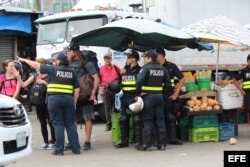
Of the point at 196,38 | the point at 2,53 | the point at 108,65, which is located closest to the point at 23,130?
the point at 196,38

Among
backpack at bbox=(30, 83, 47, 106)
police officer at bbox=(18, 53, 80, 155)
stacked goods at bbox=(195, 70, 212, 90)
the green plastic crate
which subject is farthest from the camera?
stacked goods at bbox=(195, 70, 212, 90)

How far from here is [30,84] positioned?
1023 centimetres

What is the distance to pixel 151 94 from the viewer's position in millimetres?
9625

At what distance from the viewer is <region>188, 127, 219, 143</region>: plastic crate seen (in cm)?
1039

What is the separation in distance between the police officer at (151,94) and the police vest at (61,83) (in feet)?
4.18

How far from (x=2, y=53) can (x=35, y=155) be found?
10.9 meters

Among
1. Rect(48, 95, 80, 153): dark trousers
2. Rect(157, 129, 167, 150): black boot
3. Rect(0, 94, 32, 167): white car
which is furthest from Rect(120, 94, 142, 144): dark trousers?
Rect(0, 94, 32, 167): white car

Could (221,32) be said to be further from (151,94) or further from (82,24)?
(82,24)

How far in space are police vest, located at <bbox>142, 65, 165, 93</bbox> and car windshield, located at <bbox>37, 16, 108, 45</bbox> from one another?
15.4ft

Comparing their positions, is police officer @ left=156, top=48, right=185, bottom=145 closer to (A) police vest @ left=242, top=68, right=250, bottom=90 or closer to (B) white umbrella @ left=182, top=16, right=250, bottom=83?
(B) white umbrella @ left=182, top=16, right=250, bottom=83

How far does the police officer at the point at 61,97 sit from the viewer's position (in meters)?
9.23

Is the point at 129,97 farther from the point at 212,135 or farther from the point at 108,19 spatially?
the point at 108,19

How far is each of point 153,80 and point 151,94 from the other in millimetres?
259

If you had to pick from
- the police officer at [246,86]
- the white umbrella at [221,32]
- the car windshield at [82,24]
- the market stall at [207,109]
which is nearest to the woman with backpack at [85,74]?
the market stall at [207,109]
